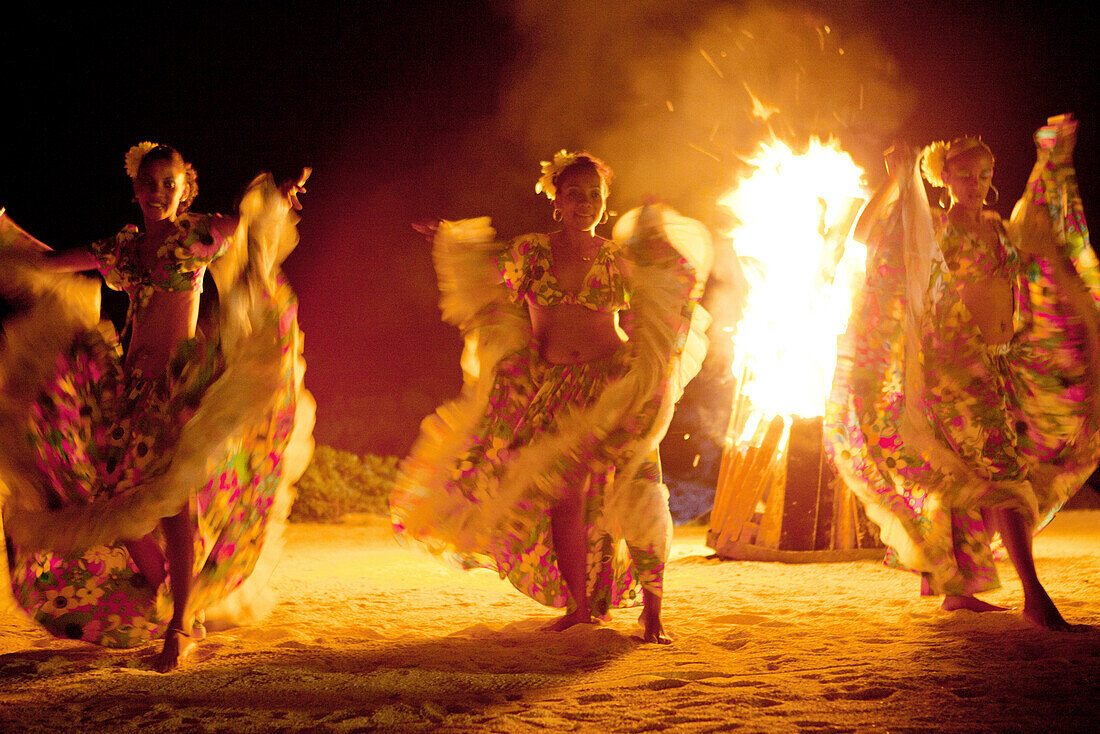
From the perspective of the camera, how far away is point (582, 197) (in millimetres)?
3852

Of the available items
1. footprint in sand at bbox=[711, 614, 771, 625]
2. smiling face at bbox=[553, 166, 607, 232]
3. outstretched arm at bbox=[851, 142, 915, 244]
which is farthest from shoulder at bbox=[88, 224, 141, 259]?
outstretched arm at bbox=[851, 142, 915, 244]

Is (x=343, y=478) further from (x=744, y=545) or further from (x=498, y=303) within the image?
(x=498, y=303)

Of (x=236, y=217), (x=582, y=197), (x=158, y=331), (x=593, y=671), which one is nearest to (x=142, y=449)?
(x=158, y=331)

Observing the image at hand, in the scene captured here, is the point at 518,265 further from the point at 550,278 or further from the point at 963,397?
the point at 963,397

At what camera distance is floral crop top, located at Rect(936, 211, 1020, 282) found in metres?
3.80

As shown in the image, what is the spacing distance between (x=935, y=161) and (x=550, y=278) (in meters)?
1.91

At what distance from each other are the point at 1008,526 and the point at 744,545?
2.73 meters

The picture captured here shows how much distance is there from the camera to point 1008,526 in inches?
140

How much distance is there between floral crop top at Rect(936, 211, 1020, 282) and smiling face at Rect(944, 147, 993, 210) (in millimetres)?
164

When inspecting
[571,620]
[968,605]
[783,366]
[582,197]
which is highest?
[582,197]

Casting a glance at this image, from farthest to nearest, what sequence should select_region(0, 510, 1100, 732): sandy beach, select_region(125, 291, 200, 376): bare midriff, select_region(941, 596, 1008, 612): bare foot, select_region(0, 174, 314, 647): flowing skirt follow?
select_region(941, 596, 1008, 612): bare foot, select_region(125, 291, 200, 376): bare midriff, select_region(0, 174, 314, 647): flowing skirt, select_region(0, 510, 1100, 732): sandy beach

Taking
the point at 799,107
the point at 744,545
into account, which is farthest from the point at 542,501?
the point at 799,107

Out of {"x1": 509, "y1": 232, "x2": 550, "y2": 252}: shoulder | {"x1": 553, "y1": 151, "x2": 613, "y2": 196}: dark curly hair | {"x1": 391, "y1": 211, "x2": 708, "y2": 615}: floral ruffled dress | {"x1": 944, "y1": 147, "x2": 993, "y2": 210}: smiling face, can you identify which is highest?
{"x1": 944, "y1": 147, "x2": 993, "y2": 210}: smiling face

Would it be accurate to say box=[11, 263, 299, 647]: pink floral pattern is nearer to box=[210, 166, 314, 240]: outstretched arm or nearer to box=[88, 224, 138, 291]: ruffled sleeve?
box=[88, 224, 138, 291]: ruffled sleeve
